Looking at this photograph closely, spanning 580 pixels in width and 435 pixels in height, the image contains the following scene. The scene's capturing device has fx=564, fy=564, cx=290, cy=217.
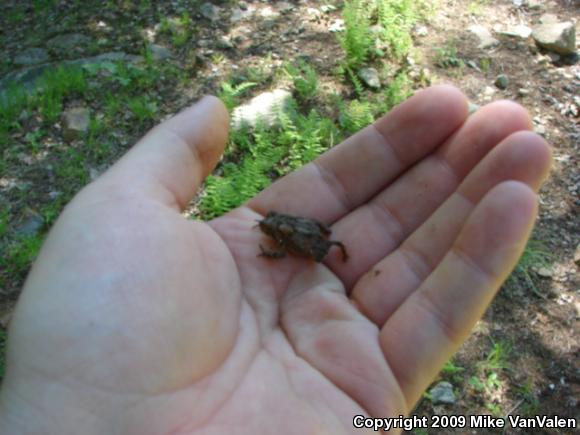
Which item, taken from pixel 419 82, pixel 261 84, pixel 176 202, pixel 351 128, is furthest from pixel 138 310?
pixel 419 82

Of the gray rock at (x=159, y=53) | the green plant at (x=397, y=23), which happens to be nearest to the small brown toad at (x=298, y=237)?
the green plant at (x=397, y=23)

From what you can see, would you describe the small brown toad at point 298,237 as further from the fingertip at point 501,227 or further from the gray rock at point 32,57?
the gray rock at point 32,57

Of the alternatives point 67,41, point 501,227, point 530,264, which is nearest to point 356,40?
point 530,264

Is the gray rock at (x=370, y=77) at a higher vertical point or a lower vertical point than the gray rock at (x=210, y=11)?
lower

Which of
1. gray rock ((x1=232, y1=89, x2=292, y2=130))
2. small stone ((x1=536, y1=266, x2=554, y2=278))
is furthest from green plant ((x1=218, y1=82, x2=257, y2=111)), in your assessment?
small stone ((x1=536, y1=266, x2=554, y2=278))

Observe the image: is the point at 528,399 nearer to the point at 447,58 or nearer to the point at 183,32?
the point at 447,58
